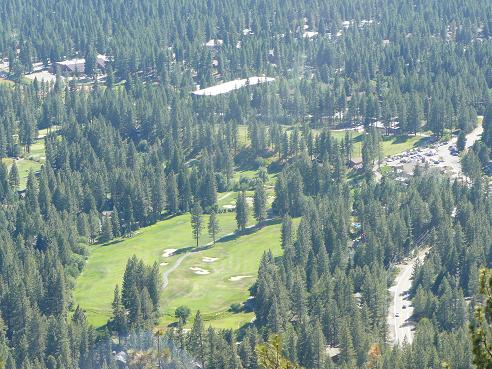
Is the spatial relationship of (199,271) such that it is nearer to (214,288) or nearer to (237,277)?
(237,277)

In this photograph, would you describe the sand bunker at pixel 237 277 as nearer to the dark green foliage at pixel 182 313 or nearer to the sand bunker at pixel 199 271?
the sand bunker at pixel 199 271

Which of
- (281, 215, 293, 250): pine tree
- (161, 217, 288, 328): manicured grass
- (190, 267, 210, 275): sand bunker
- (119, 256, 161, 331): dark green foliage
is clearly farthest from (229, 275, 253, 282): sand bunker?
(119, 256, 161, 331): dark green foliage

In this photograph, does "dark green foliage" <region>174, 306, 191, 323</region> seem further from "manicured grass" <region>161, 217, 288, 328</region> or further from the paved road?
the paved road

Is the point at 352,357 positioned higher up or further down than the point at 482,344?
further down

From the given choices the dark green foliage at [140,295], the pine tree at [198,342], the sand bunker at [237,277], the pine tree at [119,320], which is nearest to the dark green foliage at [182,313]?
the dark green foliage at [140,295]

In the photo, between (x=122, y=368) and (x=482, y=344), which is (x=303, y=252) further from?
(x=482, y=344)

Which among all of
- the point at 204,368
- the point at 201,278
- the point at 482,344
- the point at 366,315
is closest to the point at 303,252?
the point at 201,278

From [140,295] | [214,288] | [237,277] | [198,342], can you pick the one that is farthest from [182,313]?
[237,277]

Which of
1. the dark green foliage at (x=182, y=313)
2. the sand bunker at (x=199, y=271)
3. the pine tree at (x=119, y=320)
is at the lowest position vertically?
the sand bunker at (x=199, y=271)
